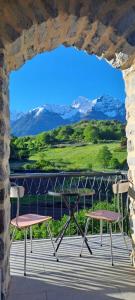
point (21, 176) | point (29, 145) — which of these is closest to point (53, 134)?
point (29, 145)

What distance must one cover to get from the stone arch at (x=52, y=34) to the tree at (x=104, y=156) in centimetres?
925

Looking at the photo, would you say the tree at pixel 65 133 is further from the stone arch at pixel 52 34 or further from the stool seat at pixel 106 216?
the stone arch at pixel 52 34

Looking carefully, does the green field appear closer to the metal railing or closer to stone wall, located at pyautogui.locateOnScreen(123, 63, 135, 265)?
the metal railing

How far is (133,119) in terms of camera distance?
3494 mm

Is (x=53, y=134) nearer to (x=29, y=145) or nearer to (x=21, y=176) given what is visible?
(x=29, y=145)

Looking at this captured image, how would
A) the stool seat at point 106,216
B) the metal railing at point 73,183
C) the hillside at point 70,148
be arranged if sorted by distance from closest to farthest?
the stool seat at point 106,216 → the metal railing at point 73,183 → the hillside at point 70,148

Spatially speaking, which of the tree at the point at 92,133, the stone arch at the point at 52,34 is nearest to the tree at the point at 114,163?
the tree at the point at 92,133

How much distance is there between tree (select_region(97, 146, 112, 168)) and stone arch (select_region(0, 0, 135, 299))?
925 centimetres

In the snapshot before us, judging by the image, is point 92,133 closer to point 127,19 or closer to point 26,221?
point 26,221

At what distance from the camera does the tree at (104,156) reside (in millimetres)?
12746

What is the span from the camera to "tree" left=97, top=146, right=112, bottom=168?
12.7 meters

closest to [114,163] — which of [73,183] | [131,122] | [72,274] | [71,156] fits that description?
[71,156]

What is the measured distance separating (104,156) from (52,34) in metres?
10.1

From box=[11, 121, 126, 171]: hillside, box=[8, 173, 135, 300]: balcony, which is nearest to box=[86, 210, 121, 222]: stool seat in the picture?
box=[8, 173, 135, 300]: balcony
